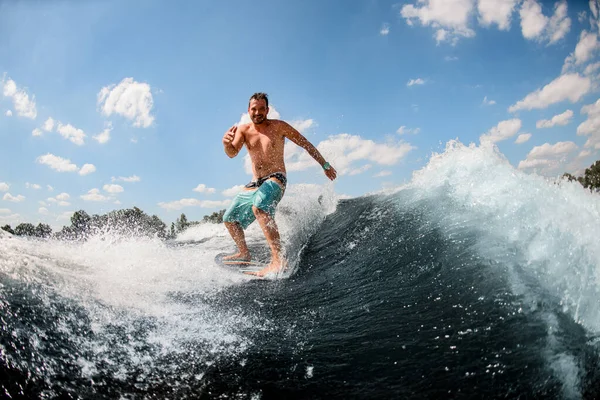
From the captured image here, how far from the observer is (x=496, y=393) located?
5.34ft

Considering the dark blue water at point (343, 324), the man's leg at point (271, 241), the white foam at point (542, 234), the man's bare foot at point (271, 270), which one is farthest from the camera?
the man's leg at point (271, 241)

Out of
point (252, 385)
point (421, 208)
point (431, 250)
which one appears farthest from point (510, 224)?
point (252, 385)

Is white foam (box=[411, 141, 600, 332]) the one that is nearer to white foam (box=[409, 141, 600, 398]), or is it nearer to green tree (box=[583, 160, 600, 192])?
white foam (box=[409, 141, 600, 398])

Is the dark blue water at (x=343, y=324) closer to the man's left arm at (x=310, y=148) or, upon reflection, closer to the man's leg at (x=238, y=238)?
the man's leg at (x=238, y=238)

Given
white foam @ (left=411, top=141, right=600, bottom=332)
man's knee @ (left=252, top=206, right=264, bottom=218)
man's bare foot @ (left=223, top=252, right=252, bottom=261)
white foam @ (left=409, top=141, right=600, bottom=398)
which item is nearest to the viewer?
white foam @ (left=409, top=141, right=600, bottom=398)

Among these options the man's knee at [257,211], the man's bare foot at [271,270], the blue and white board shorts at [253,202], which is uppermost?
the blue and white board shorts at [253,202]

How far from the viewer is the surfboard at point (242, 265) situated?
4.55 m

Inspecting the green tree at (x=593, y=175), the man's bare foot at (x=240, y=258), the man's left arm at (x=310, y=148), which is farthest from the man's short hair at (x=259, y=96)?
the green tree at (x=593, y=175)

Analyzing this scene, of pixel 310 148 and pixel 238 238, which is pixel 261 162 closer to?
pixel 310 148

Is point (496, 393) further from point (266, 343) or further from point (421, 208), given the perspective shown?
point (421, 208)

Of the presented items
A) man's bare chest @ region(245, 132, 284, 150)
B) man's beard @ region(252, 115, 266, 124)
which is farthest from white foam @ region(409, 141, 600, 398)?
man's beard @ region(252, 115, 266, 124)

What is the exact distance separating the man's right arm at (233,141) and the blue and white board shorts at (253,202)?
24.6 inches

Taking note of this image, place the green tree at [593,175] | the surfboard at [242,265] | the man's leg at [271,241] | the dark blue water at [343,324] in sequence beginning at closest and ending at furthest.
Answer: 1. the dark blue water at [343,324]
2. the man's leg at [271,241]
3. the surfboard at [242,265]
4. the green tree at [593,175]

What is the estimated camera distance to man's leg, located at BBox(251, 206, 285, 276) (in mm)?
4383
